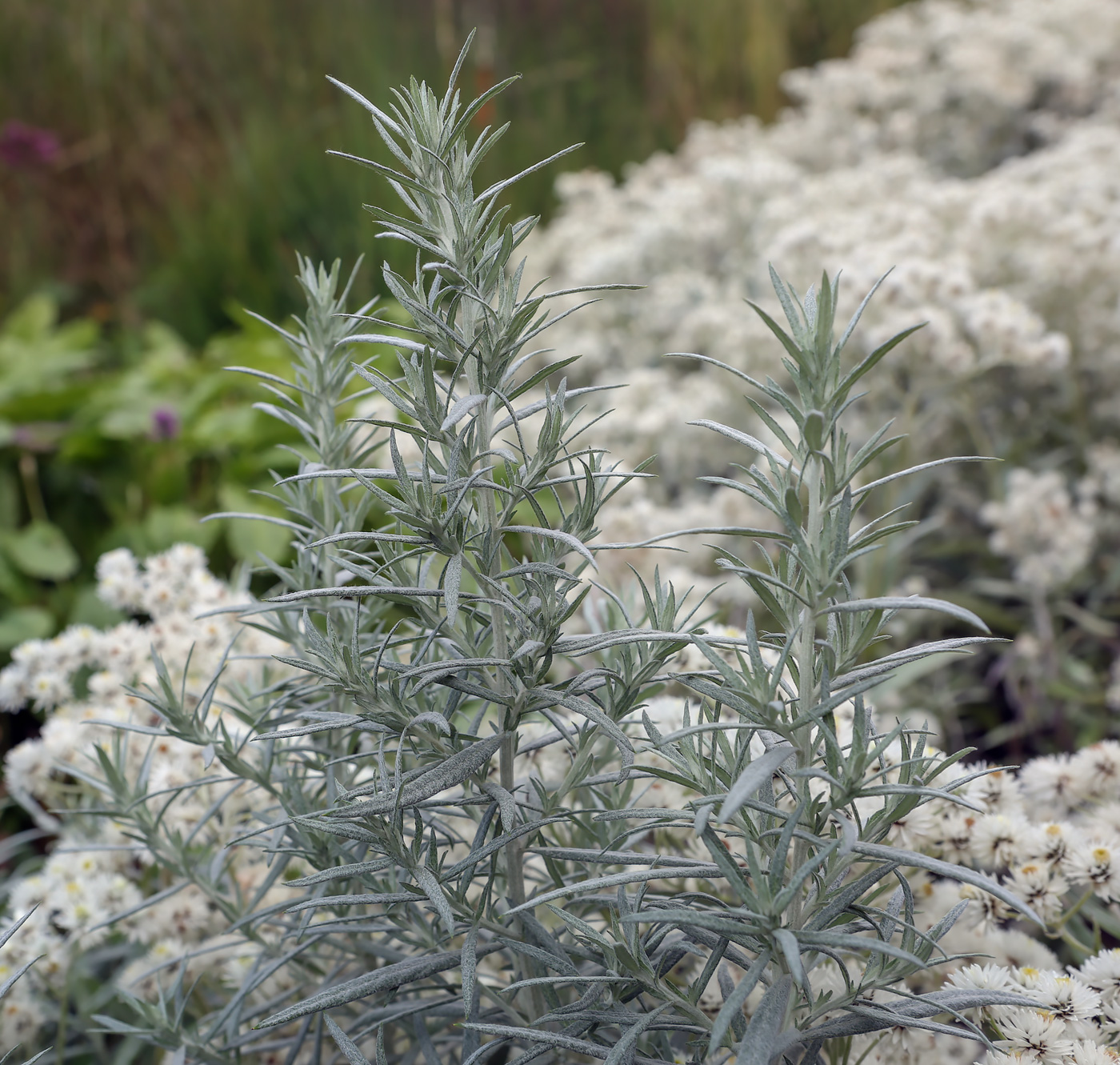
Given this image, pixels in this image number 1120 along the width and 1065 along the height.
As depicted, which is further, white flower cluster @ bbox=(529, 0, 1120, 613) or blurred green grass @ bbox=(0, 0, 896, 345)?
blurred green grass @ bbox=(0, 0, 896, 345)

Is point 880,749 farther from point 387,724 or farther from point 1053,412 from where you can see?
point 1053,412

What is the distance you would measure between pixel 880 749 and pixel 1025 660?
1779mm

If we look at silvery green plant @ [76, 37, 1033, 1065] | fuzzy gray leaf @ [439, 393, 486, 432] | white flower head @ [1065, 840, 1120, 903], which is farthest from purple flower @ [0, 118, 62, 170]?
white flower head @ [1065, 840, 1120, 903]

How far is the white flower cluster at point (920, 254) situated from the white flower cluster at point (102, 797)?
753 millimetres

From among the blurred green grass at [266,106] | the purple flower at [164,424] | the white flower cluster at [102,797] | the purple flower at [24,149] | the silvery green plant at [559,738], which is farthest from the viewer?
the blurred green grass at [266,106]

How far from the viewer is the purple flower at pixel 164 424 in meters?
2.47

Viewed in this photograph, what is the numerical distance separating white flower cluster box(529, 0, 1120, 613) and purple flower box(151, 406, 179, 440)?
1.13 meters

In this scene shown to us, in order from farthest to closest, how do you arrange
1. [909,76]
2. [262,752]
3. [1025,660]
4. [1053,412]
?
1. [909,76]
2. [1053,412]
3. [1025,660]
4. [262,752]

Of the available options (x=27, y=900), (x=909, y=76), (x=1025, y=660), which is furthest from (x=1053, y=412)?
(x=27, y=900)

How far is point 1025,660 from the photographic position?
2189 mm

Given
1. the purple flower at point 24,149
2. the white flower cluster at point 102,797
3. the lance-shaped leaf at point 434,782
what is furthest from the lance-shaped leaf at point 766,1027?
the purple flower at point 24,149

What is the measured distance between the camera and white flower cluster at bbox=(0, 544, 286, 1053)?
1.18 meters

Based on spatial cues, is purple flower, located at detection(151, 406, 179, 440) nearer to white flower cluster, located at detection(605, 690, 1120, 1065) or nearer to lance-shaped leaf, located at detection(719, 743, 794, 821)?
white flower cluster, located at detection(605, 690, 1120, 1065)

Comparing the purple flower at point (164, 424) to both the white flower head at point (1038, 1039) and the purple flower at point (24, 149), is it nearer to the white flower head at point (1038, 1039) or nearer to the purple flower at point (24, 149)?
the purple flower at point (24, 149)
